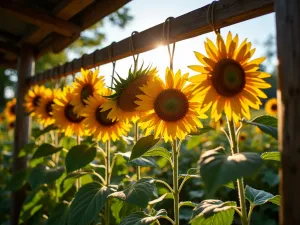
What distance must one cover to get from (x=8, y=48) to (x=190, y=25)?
243 centimetres

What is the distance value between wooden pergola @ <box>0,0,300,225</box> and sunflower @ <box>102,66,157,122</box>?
217mm

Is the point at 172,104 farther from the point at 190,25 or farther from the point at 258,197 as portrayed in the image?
the point at 258,197

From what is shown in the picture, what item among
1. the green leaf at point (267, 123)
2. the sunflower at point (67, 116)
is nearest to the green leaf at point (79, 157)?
the sunflower at point (67, 116)

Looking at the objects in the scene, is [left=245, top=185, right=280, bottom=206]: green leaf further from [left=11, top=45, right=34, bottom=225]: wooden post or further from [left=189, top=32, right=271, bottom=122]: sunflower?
[left=11, top=45, right=34, bottom=225]: wooden post

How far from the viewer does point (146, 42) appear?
4.77 feet

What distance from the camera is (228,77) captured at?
3.10 ft

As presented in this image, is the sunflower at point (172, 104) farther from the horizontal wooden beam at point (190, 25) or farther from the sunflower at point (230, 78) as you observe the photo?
the horizontal wooden beam at point (190, 25)

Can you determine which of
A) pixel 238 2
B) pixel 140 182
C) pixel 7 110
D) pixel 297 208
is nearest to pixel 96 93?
pixel 140 182

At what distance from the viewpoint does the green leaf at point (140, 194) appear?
114 centimetres

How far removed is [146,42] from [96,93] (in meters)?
0.33

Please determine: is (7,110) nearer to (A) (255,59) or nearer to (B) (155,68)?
(B) (155,68)

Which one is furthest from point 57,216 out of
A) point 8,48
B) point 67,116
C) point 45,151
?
point 8,48

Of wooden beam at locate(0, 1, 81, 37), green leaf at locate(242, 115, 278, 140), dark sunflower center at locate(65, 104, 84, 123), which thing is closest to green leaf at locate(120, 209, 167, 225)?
green leaf at locate(242, 115, 278, 140)

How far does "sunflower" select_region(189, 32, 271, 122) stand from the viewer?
0.94 meters
